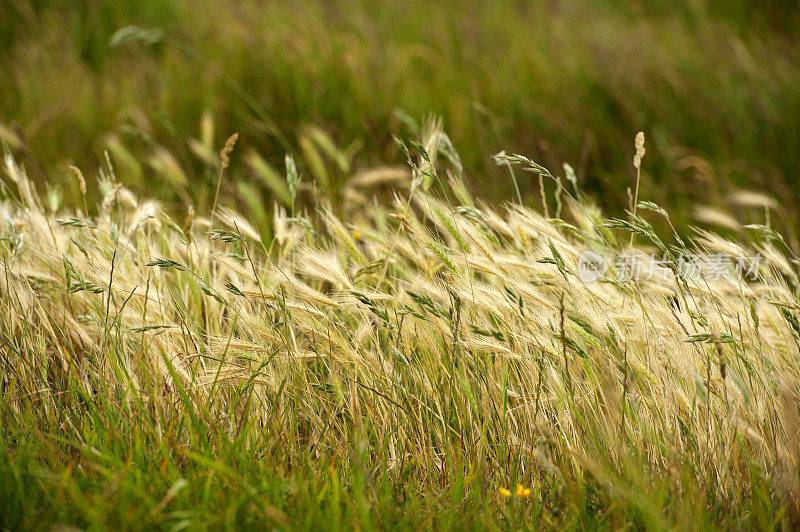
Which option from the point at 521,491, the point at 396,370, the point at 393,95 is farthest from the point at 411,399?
the point at 393,95

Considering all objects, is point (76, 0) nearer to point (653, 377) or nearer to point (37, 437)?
point (37, 437)

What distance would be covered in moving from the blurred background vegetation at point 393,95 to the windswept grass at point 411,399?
1094 mm

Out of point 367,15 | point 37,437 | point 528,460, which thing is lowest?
point 528,460

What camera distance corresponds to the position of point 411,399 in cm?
166

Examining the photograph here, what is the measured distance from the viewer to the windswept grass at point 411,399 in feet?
4.33

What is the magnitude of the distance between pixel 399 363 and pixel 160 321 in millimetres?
651

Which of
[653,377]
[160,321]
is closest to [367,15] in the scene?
[160,321]

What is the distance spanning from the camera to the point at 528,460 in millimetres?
1526

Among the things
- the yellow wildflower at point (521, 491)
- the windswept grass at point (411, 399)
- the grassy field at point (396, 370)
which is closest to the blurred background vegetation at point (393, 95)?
the grassy field at point (396, 370)

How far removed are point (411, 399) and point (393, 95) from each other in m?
2.55

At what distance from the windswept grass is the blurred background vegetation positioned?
3.59 ft

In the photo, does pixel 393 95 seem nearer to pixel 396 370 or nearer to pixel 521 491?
pixel 396 370

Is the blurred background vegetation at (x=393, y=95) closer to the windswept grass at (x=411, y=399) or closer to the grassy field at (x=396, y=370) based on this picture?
the grassy field at (x=396, y=370)

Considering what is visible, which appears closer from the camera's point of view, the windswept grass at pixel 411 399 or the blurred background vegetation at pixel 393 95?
the windswept grass at pixel 411 399
